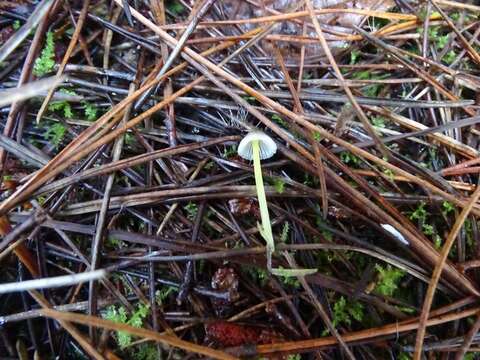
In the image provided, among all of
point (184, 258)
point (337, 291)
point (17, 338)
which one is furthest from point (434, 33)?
point (17, 338)

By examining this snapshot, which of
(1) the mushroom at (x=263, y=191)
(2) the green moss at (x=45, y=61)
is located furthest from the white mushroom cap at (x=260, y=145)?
(2) the green moss at (x=45, y=61)

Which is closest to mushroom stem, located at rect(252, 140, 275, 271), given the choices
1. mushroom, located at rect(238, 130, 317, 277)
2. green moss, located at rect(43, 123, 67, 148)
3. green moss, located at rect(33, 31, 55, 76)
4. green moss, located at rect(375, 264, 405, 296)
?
mushroom, located at rect(238, 130, 317, 277)

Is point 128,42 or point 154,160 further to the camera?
point 128,42


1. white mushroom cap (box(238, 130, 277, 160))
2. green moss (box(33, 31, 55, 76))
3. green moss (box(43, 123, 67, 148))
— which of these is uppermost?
green moss (box(33, 31, 55, 76))

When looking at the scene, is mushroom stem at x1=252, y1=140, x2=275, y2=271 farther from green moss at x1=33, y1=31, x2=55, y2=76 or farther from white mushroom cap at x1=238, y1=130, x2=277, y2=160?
green moss at x1=33, y1=31, x2=55, y2=76

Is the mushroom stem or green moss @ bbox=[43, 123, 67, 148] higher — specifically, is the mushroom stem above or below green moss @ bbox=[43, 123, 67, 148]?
below

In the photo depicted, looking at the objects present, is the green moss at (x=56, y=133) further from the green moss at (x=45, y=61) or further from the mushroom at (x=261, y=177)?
the mushroom at (x=261, y=177)

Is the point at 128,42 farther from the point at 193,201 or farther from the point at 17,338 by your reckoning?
the point at 17,338
